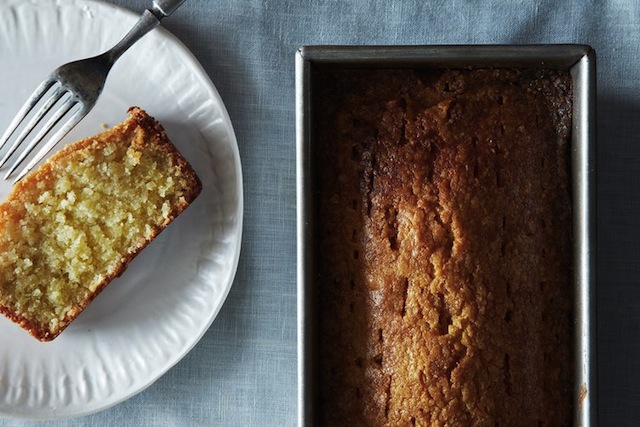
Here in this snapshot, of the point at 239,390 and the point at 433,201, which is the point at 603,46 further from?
the point at 239,390

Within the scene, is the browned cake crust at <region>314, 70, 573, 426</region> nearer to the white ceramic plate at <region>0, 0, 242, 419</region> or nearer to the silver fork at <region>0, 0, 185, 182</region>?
the white ceramic plate at <region>0, 0, 242, 419</region>

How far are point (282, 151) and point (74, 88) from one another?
0.52m

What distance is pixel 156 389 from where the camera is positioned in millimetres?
2006

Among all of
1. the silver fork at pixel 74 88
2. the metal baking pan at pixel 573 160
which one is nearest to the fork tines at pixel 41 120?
the silver fork at pixel 74 88

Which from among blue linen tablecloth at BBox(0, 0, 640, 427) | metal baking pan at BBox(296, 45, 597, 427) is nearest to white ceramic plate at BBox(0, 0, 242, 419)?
blue linen tablecloth at BBox(0, 0, 640, 427)

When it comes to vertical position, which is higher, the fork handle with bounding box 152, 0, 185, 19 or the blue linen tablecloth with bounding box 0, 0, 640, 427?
the fork handle with bounding box 152, 0, 185, 19

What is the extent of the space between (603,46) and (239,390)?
1256 mm

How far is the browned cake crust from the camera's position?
160cm

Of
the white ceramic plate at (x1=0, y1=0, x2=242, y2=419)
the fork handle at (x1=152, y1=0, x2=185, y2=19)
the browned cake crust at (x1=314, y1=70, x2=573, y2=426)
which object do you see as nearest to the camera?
the browned cake crust at (x1=314, y1=70, x2=573, y2=426)

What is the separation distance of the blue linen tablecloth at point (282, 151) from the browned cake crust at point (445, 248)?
0.29m

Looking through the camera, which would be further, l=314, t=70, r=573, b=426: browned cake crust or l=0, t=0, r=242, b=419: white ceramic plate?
l=0, t=0, r=242, b=419: white ceramic plate

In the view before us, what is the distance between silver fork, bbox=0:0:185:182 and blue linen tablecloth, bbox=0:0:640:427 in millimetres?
131

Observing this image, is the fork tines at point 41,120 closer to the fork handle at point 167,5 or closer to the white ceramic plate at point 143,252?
the white ceramic plate at point 143,252

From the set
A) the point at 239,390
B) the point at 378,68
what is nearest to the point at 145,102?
the point at 378,68
